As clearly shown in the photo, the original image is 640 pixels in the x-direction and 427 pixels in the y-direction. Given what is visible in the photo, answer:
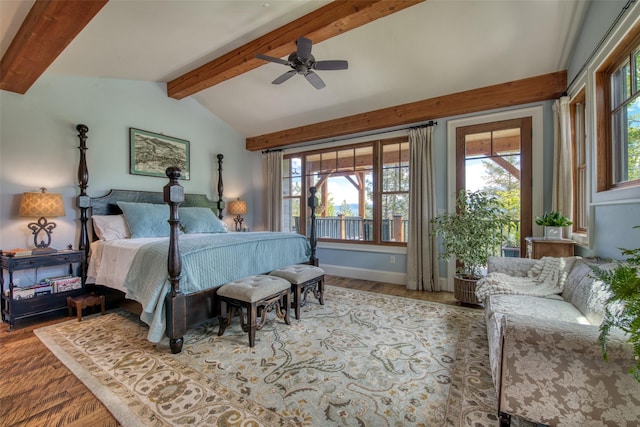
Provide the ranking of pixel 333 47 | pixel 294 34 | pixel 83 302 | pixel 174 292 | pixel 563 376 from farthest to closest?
pixel 333 47
pixel 83 302
pixel 294 34
pixel 174 292
pixel 563 376

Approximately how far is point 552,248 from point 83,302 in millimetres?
4854

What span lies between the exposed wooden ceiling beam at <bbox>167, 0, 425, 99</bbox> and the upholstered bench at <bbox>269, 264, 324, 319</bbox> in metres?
2.41

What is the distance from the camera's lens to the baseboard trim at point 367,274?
4.25m

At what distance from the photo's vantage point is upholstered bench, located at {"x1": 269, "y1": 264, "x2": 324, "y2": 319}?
2.78 metres

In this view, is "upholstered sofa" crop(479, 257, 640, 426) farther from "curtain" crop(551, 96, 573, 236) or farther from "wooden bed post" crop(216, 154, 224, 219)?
"wooden bed post" crop(216, 154, 224, 219)

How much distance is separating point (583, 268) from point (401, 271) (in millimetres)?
2441

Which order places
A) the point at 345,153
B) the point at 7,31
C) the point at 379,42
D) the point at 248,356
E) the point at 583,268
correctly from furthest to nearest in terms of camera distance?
the point at 345,153, the point at 379,42, the point at 7,31, the point at 248,356, the point at 583,268

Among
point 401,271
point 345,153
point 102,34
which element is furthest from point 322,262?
point 102,34

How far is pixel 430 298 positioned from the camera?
355 cm

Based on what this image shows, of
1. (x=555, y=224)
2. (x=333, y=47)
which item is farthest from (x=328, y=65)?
(x=555, y=224)

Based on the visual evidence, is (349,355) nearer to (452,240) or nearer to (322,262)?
(452,240)

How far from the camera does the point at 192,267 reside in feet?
7.63

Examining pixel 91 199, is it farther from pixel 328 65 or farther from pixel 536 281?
pixel 536 281

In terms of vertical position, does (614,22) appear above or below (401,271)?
above
